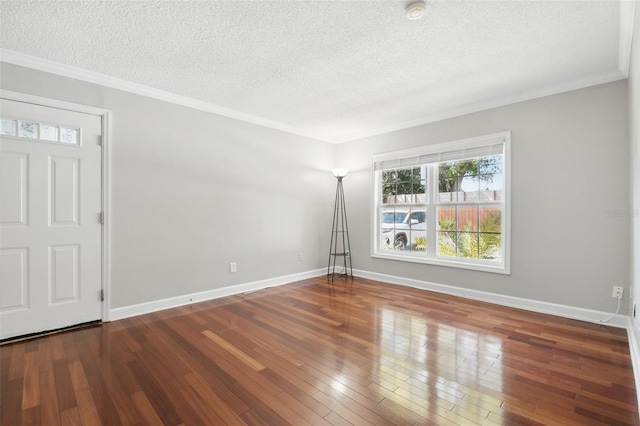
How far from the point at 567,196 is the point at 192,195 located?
167 inches

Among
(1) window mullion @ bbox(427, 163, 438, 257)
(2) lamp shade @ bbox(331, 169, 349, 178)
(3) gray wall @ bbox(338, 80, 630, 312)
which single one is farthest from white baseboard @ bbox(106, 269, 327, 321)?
(3) gray wall @ bbox(338, 80, 630, 312)

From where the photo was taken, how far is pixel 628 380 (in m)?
1.97

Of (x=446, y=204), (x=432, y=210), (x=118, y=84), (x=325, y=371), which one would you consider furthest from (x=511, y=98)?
(x=118, y=84)

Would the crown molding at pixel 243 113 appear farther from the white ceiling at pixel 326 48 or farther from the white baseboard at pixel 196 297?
the white baseboard at pixel 196 297

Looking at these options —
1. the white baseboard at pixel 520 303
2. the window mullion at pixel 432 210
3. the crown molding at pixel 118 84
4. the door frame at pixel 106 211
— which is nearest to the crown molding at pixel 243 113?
the crown molding at pixel 118 84

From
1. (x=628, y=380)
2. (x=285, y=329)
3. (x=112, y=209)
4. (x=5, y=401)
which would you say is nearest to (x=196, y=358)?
(x=285, y=329)

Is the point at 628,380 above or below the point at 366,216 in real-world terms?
below

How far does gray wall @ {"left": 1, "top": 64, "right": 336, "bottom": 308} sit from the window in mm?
1348

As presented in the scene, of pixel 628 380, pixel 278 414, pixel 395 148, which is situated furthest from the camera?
pixel 395 148

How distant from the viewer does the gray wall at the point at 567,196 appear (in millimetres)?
2916

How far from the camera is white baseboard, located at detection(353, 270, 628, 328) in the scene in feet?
9.76

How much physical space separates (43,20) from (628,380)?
4.76 metres

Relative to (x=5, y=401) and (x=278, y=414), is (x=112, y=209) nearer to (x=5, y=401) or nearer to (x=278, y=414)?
(x=5, y=401)

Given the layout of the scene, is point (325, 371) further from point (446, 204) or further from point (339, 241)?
point (339, 241)
